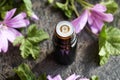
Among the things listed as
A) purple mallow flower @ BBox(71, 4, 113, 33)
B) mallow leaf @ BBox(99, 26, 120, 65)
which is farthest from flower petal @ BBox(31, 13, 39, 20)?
mallow leaf @ BBox(99, 26, 120, 65)

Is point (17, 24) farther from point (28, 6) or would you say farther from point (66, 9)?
point (66, 9)

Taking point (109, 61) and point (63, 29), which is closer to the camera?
point (63, 29)

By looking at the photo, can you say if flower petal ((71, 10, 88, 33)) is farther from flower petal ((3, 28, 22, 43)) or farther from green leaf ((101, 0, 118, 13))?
flower petal ((3, 28, 22, 43))

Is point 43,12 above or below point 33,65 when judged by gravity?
above

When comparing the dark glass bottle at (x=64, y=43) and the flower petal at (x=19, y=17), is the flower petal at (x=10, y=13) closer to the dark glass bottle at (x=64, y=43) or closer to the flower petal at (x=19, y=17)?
the flower petal at (x=19, y=17)

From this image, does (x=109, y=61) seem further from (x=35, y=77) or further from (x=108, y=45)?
(x=35, y=77)

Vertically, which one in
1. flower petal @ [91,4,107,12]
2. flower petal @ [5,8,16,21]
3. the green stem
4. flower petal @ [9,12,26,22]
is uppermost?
flower petal @ [5,8,16,21]

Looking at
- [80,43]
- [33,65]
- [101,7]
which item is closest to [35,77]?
[33,65]
